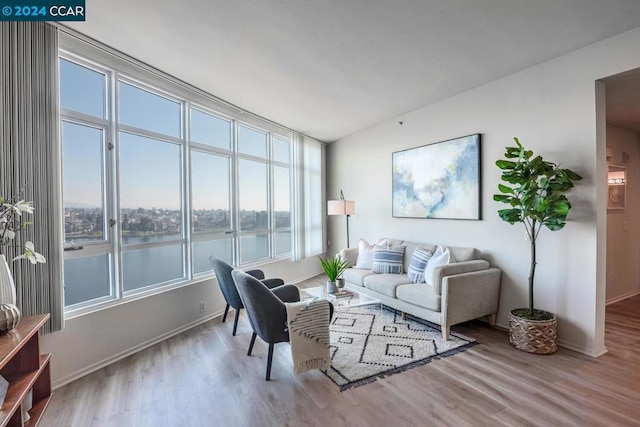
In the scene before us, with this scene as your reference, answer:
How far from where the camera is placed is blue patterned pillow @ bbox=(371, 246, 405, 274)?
4430mm

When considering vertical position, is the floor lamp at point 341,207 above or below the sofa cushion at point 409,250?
above

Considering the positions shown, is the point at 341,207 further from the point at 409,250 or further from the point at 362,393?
the point at 362,393

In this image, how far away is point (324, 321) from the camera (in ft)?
8.70

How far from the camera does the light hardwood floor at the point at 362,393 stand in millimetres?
2092

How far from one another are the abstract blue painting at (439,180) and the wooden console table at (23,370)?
4194 millimetres

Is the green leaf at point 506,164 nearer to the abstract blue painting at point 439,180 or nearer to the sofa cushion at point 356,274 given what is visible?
the abstract blue painting at point 439,180

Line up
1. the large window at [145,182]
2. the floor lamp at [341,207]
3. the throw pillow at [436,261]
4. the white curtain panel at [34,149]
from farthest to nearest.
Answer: the floor lamp at [341,207] < the throw pillow at [436,261] < the large window at [145,182] < the white curtain panel at [34,149]

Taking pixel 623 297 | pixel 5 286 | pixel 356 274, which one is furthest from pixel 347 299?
pixel 623 297

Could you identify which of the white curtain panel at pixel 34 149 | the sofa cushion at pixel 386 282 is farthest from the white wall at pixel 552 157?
the white curtain panel at pixel 34 149

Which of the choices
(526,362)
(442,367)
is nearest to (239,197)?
(442,367)

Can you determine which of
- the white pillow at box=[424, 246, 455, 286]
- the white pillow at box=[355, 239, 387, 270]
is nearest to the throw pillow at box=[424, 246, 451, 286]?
the white pillow at box=[424, 246, 455, 286]

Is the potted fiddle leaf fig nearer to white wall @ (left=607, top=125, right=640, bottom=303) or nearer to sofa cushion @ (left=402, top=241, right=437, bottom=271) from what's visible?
sofa cushion @ (left=402, top=241, right=437, bottom=271)

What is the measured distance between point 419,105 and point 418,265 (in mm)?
2284

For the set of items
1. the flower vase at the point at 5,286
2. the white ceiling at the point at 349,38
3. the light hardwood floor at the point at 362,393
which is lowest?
the light hardwood floor at the point at 362,393
